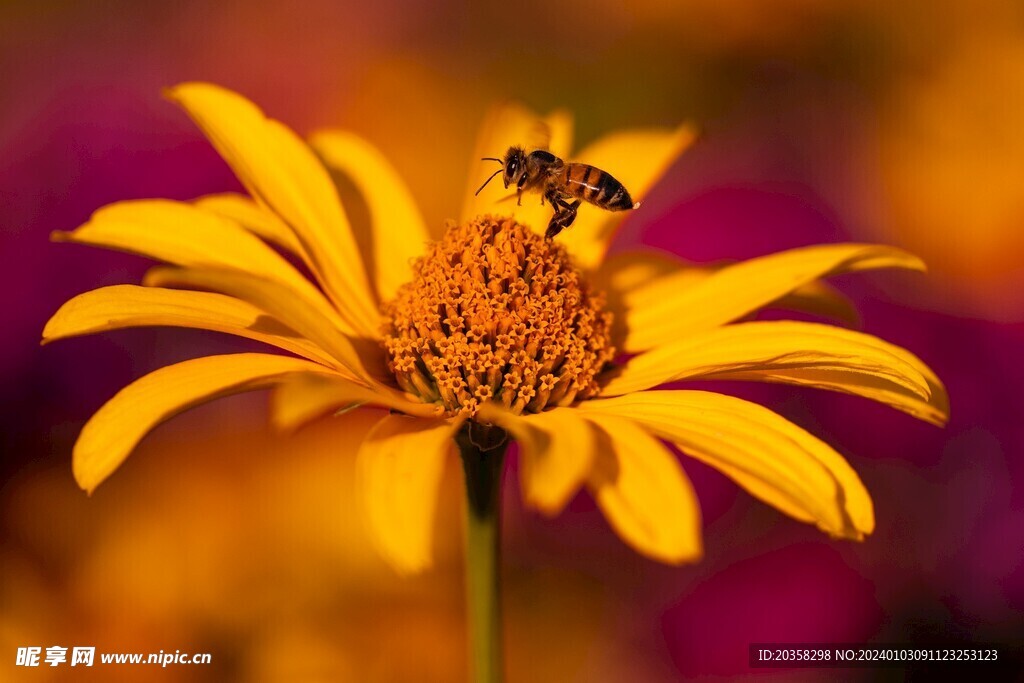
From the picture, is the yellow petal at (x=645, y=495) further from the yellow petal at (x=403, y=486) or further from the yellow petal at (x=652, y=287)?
the yellow petal at (x=652, y=287)

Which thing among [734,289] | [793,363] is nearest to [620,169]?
[734,289]

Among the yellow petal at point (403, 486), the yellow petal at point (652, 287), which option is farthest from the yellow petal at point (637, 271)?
the yellow petal at point (403, 486)

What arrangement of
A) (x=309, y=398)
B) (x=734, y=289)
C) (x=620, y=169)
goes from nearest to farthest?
(x=309, y=398) → (x=734, y=289) → (x=620, y=169)

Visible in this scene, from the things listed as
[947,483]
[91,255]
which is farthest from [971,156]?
[91,255]

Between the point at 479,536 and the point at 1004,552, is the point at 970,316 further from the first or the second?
the point at 479,536

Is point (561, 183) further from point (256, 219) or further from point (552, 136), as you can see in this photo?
point (256, 219)
